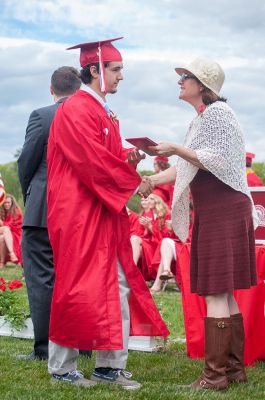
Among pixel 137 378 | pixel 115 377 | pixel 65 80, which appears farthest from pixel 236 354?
pixel 65 80

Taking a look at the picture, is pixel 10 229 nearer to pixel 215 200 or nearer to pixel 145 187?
pixel 145 187

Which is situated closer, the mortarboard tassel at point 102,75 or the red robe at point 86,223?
the red robe at point 86,223

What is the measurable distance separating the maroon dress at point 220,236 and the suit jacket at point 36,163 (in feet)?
3.85

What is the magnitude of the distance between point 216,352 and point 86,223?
110 centimetres

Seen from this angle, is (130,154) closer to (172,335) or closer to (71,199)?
(71,199)

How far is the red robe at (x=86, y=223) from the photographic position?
458 cm

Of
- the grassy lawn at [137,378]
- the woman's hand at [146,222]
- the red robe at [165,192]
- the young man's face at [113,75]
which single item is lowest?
the woman's hand at [146,222]

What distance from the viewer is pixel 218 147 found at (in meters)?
4.75

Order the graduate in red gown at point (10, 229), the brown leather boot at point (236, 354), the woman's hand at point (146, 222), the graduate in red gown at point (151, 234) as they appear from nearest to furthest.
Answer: the brown leather boot at point (236, 354) → the graduate in red gown at point (151, 234) → the woman's hand at point (146, 222) → the graduate in red gown at point (10, 229)

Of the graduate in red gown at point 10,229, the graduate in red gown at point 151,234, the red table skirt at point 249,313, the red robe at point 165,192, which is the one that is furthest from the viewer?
the graduate in red gown at point 10,229

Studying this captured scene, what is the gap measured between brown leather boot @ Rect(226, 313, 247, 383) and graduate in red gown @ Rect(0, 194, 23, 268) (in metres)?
10.1

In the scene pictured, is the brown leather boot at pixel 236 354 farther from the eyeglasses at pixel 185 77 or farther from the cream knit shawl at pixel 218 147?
the eyeglasses at pixel 185 77

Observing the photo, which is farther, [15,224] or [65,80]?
[15,224]

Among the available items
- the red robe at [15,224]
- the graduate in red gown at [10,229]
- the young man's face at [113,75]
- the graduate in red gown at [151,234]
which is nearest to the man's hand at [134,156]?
the young man's face at [113,75]
